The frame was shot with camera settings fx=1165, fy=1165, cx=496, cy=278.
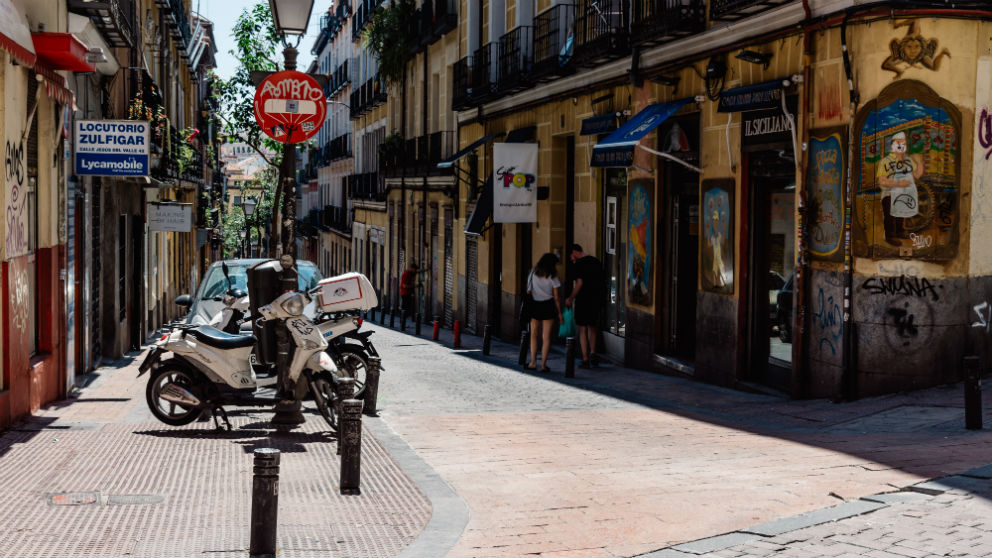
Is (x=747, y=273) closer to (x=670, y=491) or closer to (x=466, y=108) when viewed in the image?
(x=670, y=491)

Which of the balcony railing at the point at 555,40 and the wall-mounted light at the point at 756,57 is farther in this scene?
the balcony railing at the point at 555,40

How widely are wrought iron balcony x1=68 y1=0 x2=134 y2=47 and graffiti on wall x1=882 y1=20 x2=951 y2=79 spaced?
897 cm

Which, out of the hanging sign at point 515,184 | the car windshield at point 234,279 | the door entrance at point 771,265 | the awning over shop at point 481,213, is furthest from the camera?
the awning over shop at point 481,213

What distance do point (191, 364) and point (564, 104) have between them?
12.0 meters

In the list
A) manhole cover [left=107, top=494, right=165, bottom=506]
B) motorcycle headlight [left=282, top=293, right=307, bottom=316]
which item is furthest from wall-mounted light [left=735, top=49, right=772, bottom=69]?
manhole cover [left=107, top=494, right=165, bottom=506]

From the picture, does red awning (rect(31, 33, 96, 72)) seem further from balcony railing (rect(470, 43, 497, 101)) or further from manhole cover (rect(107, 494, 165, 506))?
balcony railing (rect(470, 43, 497, 101))

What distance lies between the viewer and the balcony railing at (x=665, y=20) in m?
15.1

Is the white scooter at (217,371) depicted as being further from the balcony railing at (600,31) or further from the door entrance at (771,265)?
the balcony railing at (600,31)

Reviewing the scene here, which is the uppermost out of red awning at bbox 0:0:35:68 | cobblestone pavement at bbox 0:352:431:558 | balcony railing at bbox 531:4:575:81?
balcony railing at bbox 531:4:575:81

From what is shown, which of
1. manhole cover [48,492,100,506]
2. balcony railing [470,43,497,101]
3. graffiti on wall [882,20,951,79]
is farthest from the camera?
balcony railing [470,43,497,101]

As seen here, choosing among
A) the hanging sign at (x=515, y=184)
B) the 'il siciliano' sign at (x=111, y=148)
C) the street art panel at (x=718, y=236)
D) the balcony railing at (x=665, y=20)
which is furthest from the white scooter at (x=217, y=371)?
the hanging sign at (x=515, y=184)

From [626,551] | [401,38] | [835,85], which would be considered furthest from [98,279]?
[401,38]

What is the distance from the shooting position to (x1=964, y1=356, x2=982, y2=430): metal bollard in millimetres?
9484

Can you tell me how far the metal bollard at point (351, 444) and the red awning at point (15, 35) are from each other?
436cm
